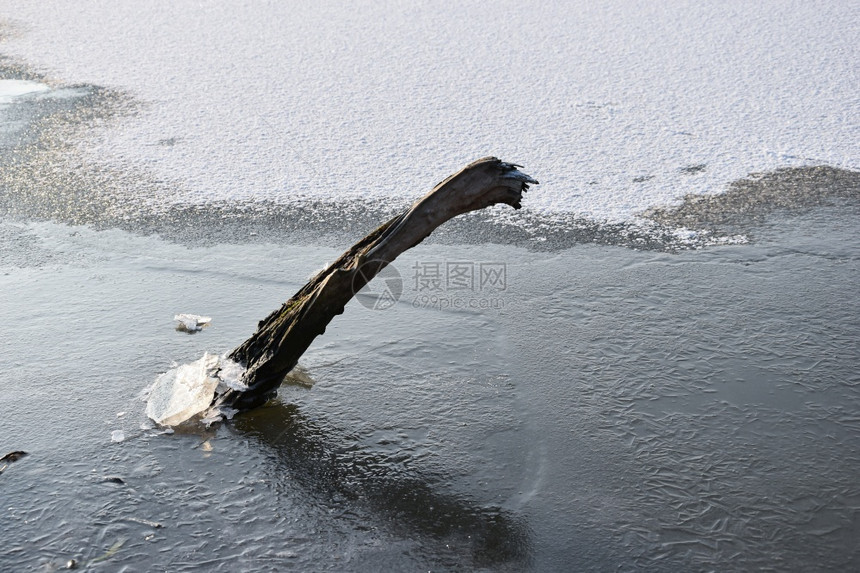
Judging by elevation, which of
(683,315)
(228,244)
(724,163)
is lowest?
(683,315)

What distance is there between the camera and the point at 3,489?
304 cm

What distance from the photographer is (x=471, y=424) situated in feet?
11.1

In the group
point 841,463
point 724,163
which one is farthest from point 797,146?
point 841,463

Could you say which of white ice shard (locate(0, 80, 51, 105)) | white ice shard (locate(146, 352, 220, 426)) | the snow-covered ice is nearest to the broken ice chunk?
white ice shard (locate(146, 352, 220, 426))

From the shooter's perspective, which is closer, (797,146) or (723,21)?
(797,146)

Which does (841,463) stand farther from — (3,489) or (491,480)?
(3,489)

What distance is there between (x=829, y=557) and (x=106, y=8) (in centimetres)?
986
